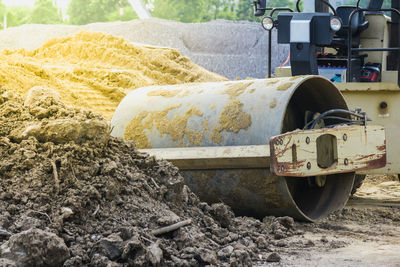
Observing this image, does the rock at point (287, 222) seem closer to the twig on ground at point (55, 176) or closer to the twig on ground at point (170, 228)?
the twig on ground at point (170, 228)

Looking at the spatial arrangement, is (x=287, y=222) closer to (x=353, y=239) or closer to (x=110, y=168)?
(x=353, y=239)

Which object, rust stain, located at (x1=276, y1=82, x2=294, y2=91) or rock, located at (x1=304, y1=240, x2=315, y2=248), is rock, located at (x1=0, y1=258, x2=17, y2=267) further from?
rust stain, located at (x1=276, y1=82, x2=294, y2=91)

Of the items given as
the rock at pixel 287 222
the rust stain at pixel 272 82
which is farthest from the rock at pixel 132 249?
the rust stain at pixel 272 82

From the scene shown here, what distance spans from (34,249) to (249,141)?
181 centimetres

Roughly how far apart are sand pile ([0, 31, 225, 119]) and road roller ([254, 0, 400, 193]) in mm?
5214

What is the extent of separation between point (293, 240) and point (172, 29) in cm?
1871

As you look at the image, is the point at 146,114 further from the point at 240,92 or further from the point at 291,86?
the point at 291,86

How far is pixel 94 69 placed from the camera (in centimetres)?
1332

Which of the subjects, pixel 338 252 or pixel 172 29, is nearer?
pixel 338 252

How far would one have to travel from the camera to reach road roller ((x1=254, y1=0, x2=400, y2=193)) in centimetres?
565

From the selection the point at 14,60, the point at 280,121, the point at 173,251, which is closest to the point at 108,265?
the point at 173,251

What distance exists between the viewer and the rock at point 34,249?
3.11m

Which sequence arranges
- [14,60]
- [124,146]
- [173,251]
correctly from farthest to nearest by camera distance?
[14,60] → [124,146] → [173,251]

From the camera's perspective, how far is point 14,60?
12.4m
